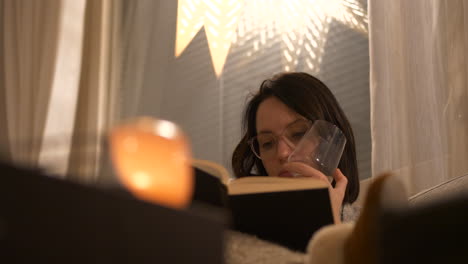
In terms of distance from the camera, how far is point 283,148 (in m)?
1.30

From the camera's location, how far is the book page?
24.6 inches

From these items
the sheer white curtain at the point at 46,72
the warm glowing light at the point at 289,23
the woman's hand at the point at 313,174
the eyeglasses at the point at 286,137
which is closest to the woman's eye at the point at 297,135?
the eyeglasses at the point at 286,137

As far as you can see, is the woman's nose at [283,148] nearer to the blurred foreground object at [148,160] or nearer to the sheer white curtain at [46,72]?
the sheer white curtain at [46,72]

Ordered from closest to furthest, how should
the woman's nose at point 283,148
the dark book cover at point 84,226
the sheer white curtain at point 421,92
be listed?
1. the dark book cover at point 84,226
2. the woman's nose at point 283,148
3. the sheer white curtain at point 421,92

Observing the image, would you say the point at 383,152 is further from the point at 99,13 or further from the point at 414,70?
the point at 99,13

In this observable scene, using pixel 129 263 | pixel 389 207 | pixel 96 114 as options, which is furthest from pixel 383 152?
pixel 129 263

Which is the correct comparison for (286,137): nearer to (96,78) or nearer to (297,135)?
(297,135)

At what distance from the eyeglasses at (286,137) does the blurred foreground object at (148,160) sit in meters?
0.94

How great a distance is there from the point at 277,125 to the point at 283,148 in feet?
0.29

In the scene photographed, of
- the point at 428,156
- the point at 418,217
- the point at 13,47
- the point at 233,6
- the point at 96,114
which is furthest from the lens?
the point at 233,6

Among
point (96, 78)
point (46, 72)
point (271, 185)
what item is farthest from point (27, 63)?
point (271, 185)

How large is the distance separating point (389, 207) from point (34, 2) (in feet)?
4.10

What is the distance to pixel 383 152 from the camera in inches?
69.8

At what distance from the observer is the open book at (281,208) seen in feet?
2.09
